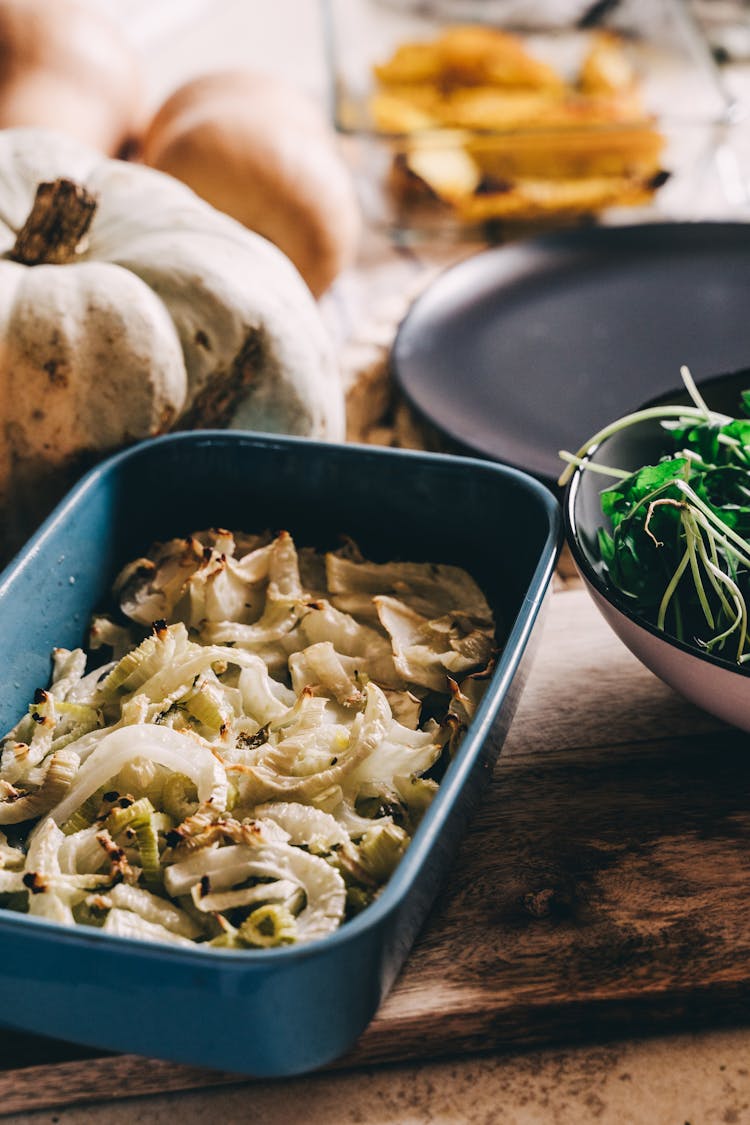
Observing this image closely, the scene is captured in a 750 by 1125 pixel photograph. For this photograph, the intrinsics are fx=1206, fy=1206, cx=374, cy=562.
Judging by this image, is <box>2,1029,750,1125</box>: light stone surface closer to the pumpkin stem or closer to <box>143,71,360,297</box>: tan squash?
the pumpkin stem

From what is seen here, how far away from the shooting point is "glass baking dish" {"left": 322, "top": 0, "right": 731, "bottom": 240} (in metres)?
1.80

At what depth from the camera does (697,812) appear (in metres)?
0.95

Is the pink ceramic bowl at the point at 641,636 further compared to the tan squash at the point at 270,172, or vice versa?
the tan squash at the point at 270,172

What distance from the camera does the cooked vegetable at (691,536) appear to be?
0.90 metres

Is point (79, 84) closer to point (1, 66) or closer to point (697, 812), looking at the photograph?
point (1, 66)

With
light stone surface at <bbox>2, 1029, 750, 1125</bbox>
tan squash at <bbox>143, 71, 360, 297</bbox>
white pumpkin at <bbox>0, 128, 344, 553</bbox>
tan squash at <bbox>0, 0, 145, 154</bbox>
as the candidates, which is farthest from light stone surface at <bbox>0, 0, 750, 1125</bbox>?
tan squash at <bbox>0, 0, 145, 154</bbox>

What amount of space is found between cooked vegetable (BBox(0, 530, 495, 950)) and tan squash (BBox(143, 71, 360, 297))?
2.15ft

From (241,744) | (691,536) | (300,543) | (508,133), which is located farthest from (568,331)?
(241,744)

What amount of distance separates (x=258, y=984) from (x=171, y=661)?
0.34 meters

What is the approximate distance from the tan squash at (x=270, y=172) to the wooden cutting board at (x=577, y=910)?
0.82m

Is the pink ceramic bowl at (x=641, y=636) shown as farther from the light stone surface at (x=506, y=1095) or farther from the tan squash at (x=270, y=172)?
the tan squash at (x=270, y=172)

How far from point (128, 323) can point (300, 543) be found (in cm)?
26

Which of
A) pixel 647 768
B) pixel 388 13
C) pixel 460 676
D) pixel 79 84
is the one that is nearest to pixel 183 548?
pixel 460 676

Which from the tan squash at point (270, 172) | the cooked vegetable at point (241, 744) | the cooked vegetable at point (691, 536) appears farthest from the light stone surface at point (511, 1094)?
the tan squash at point (270, 172)
